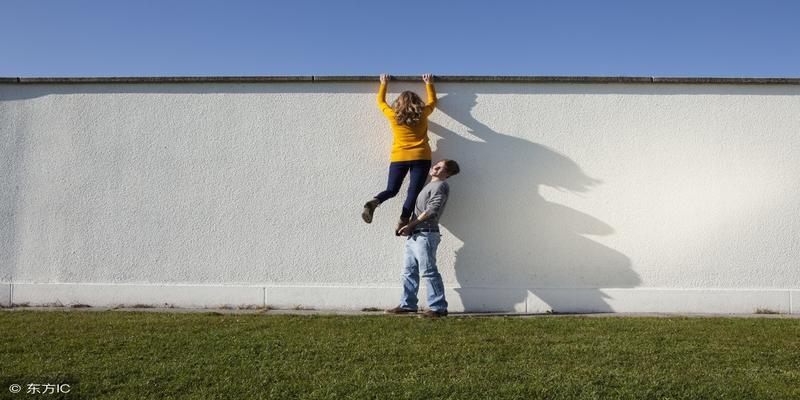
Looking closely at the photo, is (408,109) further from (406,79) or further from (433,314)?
(433,314)

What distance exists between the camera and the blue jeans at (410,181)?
18.7ft

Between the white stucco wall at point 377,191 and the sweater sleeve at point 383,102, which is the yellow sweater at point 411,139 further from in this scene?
the white stucco wall at point 377,191

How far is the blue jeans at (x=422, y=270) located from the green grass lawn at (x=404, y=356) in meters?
0.33

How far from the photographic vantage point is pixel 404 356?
154 inches

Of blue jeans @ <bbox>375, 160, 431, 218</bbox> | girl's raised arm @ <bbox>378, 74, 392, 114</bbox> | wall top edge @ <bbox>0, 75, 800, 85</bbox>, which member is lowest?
blue jeans @ <bbox>375, 160, 431, 218</bbox>

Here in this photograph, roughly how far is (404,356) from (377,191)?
241 cm

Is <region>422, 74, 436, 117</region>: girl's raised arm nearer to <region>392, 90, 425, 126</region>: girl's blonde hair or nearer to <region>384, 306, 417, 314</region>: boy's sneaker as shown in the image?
<region>392, 90, 425, 126</region>: girl's blonde hair

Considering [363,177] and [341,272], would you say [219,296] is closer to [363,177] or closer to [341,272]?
[341,272]

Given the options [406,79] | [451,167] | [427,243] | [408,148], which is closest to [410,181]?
[408,148]

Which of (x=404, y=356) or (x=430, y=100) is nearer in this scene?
(x=404, y=356)

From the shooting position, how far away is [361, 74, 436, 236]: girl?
5699 mm

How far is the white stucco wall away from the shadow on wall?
0.01m

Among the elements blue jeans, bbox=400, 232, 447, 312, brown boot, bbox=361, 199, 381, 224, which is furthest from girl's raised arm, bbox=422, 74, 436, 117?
blue jeans, bbox=400, 232, 447, 312

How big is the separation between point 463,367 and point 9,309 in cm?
476
